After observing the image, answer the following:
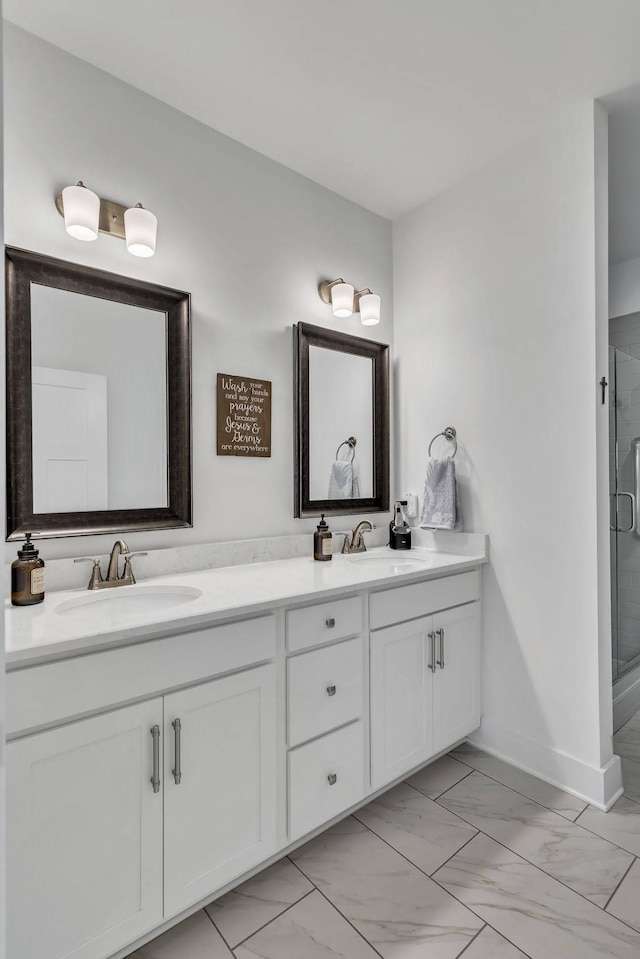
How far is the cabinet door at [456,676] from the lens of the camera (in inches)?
83.1

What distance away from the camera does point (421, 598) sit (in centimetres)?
204

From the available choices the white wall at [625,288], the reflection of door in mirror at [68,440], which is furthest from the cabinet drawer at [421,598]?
the white wall at [625,288]

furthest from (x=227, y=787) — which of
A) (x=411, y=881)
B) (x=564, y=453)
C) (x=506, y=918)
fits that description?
(x=564, y=453)

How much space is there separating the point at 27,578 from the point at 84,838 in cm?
67

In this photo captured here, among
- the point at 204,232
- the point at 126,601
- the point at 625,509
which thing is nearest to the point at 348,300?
the point at 204,232

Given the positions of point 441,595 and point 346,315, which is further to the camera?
point 346,315

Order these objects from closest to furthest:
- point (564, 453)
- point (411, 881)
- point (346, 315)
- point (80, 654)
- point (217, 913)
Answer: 1. point (80, 654)
2. point (217, 913)
3. point (411, 881)
4. point (564, 453)
5. point (346, 315)

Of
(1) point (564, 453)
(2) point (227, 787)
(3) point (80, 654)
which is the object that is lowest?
(2) point (227, 787)

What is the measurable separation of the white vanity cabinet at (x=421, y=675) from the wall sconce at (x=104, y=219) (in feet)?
4.78

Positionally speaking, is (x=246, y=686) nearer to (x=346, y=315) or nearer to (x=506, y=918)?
(x=506, y=918)

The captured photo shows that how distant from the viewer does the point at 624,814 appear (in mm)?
1901

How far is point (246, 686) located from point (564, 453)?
146 centimetres

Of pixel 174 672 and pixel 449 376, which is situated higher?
pixel 449 376

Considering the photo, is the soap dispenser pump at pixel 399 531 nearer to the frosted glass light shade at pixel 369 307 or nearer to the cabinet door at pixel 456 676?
the cabinet door at pixel 456 676
